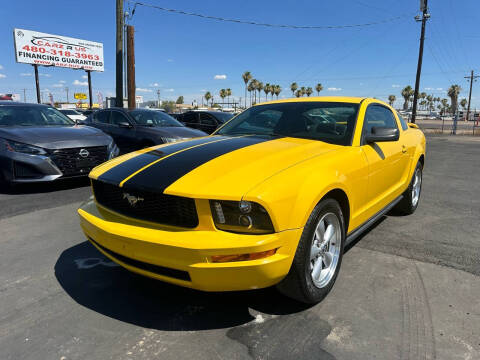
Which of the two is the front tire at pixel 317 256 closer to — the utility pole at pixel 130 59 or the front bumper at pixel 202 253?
the front bumper at pixel 202 253

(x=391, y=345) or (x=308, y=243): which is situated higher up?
(x=308, y=243)

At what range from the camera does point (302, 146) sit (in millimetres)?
2852

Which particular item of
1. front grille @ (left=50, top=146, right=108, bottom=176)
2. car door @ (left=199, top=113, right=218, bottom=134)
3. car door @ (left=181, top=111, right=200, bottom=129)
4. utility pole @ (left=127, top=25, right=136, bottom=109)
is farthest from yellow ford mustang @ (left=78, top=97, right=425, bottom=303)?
utility pole @ (left=127, top=25, right=136, bottom=109)

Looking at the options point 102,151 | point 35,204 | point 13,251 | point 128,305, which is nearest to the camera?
point 128,305

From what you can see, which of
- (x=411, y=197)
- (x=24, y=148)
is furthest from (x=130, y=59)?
(x=411, y=197)

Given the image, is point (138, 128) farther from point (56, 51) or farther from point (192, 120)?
point (56, 51)

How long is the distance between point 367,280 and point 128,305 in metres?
1.89

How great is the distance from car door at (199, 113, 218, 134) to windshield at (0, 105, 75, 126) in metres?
5.62

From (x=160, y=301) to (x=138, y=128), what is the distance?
19.4 feet

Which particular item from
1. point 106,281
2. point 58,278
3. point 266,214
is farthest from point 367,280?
point 58,278

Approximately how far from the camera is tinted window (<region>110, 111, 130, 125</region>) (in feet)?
27.2

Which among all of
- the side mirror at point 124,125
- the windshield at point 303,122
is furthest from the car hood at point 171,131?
the windshield at point 303,122

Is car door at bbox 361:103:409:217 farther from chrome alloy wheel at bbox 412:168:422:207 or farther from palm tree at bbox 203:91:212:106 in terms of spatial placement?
palm tree at bbox 203:91:212:106

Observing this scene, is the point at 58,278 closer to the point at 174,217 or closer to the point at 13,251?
the point at 13,251
